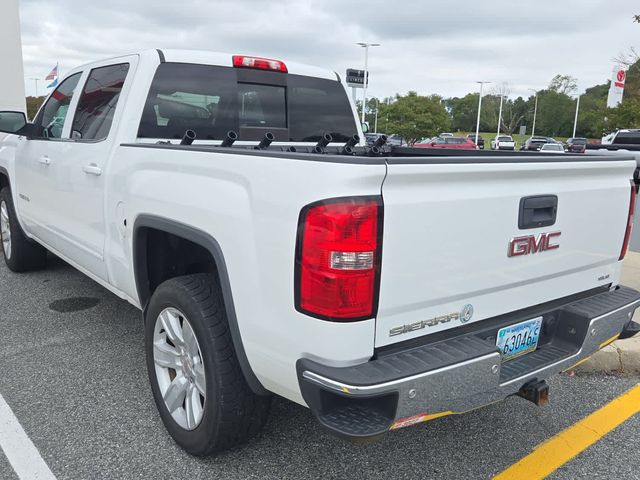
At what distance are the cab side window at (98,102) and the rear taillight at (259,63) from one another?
2.42ft

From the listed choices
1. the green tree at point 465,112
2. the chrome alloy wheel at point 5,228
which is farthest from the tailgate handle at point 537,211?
the green tree at point 465,112

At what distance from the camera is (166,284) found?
8.82 ft

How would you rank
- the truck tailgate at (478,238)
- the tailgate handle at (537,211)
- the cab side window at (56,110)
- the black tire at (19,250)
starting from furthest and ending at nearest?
the black tire at (19,250)
the cab side window at (56,110)
the tailgate handle at (537,211)
the truck tailgate at (478,238)

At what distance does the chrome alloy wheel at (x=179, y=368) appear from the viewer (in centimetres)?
256

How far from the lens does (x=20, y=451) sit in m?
2.69

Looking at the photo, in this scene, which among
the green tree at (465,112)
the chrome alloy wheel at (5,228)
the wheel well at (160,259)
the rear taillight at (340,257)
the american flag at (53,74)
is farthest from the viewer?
the green tree at (465,112)

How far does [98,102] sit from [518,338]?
3095mm

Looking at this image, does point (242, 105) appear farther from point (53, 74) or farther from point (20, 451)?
point (53, 74)

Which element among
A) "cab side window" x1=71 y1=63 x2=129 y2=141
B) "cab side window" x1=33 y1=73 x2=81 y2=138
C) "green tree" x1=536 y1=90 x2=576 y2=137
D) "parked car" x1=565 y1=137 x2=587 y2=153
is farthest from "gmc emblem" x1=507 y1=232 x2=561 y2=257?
"green tree" x1=536 y1=90 x2=576 y2=137

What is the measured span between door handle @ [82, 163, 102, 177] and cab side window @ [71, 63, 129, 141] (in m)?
0.19

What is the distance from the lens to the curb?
12.6 feet

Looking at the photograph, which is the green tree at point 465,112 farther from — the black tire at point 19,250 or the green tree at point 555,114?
the black tire at point 19,250

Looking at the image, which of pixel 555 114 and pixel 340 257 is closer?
pixel 340 257

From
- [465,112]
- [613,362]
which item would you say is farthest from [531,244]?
[465,112]
